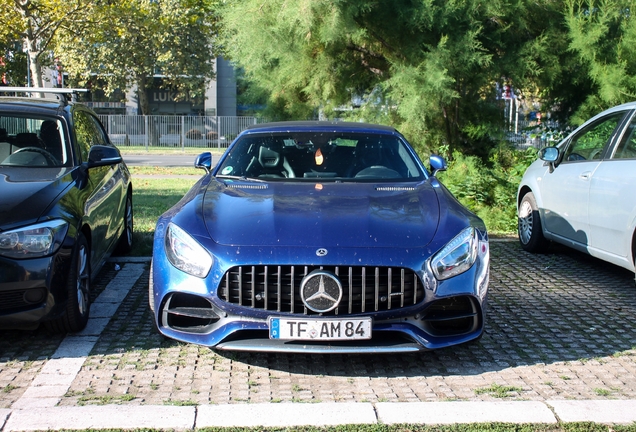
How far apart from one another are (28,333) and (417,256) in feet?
8.93

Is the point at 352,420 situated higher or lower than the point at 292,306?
lower

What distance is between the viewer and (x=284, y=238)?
4.23 m

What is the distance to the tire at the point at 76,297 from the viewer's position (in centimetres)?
469

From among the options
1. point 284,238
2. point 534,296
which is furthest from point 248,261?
point 534,296

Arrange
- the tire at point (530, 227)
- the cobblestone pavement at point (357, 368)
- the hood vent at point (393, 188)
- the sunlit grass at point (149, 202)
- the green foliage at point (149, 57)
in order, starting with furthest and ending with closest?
the green foliage at point (149, 57)
the sunlit grass at point (149, 202)
the tire at point (530, 227)
the hood vent at point (393, 188)
the cobblestone pavement at point (357, 368)

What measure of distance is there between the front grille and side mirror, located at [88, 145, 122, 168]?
2264 millimetres

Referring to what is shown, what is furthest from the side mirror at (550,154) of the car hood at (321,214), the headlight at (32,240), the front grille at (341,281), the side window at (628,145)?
the headlight at (32,240)

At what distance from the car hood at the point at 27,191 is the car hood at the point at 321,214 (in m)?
1.02

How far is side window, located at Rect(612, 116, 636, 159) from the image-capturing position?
20.8 feet

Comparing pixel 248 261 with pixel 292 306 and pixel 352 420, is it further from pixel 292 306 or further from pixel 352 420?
pixel 352 420

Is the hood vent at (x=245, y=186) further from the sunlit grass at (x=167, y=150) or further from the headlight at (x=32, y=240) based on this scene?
the sunlit grass at (x=167, y=150)

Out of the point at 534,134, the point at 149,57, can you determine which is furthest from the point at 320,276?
the point at 149,57

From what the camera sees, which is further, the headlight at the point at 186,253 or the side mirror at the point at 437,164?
the side mirror at the point at 437,164

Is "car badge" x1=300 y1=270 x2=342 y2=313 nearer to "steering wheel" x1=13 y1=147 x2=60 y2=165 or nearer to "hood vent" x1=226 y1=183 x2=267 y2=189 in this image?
"hood vent" x1=226 y1=183 x2=267 y2=189
